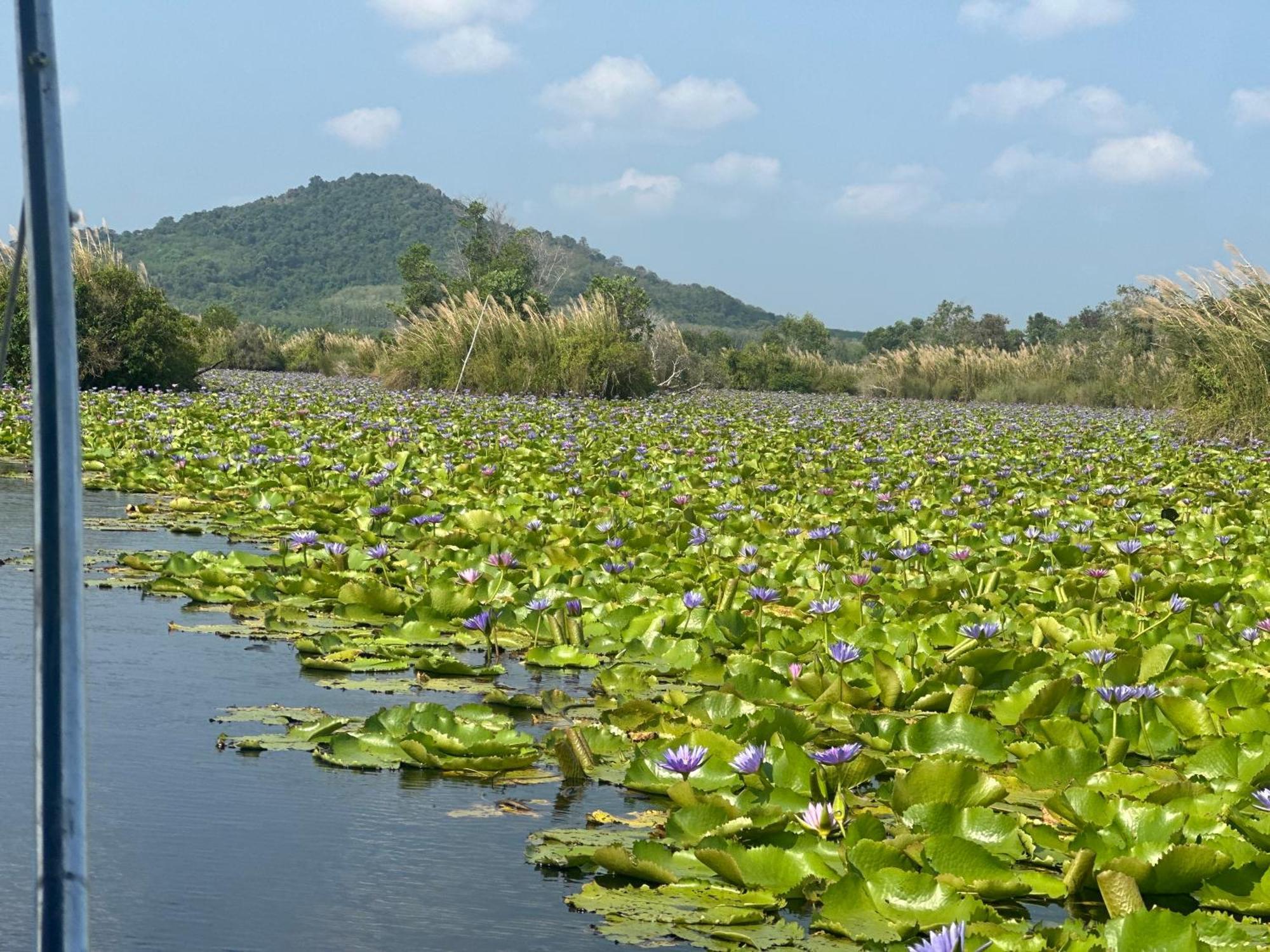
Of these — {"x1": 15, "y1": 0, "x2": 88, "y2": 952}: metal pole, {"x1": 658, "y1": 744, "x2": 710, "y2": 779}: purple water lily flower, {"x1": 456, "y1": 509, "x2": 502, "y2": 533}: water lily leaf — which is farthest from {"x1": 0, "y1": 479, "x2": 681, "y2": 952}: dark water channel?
{"x1": 456, "y1": 509, "x2": 502, "y2": 533}: water lily leaf

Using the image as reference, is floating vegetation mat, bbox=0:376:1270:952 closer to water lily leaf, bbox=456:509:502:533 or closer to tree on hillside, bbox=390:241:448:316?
water lily leaf, bbox=456:509:502:533

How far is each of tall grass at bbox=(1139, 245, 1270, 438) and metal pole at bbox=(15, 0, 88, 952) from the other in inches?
545

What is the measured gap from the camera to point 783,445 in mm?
11109

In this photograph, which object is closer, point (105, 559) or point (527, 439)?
point (105, 559)

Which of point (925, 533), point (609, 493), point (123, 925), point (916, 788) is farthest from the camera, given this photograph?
point (609, 493)

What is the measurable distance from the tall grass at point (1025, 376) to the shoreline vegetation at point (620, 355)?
4 cm

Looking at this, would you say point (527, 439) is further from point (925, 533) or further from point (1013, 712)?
point (1013, 712)

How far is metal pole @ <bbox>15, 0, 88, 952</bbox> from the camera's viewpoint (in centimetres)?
84

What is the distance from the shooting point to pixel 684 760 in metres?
2.51

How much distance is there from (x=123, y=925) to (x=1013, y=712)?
2054 millimetres

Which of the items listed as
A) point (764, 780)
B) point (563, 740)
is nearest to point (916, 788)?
point (764, 780)

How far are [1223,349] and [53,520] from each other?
46.8ft

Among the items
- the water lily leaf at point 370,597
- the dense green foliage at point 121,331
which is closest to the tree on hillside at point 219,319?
the dense green foliage at point 121,331

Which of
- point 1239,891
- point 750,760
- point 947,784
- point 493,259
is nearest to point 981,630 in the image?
point 947,784
